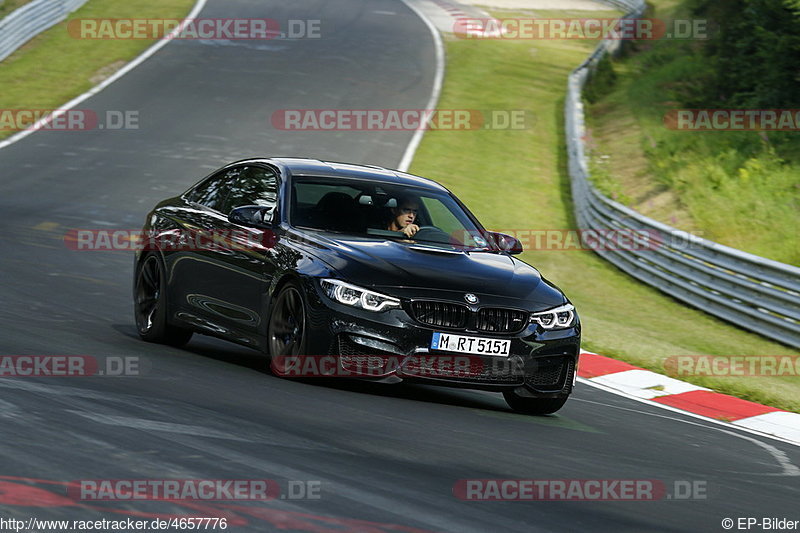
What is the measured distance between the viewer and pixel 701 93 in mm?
30109

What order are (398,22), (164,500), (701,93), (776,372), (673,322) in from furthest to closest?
(398,22), (701,93), (673,322), (776,372), (164,500)

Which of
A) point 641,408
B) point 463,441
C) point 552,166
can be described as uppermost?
point 463,441

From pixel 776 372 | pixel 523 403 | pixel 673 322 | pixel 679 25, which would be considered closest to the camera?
pixel 523 403

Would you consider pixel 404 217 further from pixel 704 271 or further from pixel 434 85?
pixel 434 85

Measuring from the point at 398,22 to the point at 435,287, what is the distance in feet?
120

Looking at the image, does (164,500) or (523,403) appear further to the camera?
(523,403)

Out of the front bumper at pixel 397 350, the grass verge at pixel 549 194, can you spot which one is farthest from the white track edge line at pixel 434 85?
the front bumper at pixel 397 350

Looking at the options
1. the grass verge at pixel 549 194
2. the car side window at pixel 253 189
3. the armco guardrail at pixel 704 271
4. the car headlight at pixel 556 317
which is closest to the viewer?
the car headlight at pixel 556 317

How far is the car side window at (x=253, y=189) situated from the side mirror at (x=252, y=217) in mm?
208

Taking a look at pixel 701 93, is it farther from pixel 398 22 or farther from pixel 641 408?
pixel 641 408

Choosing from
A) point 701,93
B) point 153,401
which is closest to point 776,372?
point 153,401

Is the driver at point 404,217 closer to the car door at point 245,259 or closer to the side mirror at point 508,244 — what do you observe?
the side mirror at point 508,244

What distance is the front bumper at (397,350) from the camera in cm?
819

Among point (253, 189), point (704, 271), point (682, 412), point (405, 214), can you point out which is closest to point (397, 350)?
point (405, 214)
